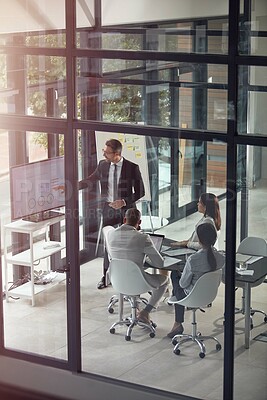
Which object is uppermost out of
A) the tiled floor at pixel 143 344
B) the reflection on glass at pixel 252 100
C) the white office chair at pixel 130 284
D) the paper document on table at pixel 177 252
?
the reflection on glass at pixel 252 100

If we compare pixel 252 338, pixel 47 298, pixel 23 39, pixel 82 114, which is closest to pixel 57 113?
pixel 82 114

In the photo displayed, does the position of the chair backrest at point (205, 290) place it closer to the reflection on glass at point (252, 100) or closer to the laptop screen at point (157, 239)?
the laptop screen at point (157, 239)

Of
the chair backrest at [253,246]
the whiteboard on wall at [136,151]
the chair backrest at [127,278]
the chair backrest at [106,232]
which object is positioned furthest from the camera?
the chair backrest at [106,232]

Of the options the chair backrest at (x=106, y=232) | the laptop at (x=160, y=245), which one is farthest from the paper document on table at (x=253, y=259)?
the chair backrest at (x=106, y=232)

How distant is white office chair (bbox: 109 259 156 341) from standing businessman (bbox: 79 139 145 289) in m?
0.10

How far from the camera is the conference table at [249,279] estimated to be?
501cm

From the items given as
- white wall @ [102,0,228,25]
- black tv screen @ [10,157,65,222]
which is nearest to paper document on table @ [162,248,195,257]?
black tv screen @ [10,157,65,222]

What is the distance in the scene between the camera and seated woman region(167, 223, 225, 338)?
16.7 feet

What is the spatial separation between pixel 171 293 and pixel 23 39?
2.17 m

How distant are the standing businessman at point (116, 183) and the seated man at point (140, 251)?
7 centimetres

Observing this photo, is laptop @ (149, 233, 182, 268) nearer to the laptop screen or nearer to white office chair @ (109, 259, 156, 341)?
the laptop screen

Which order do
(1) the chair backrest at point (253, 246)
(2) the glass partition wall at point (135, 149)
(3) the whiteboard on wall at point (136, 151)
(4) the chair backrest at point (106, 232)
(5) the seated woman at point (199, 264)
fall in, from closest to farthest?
1. (2) the glass partition wall at point (135, 149)
2. (1) the chair backrest at point (253, 246)
3. (5) the seated woman at point (199, 264)
4. (3) the whiteboard on wall at point (136, 151)
5. (4) the chair backrest at point (106, 232)

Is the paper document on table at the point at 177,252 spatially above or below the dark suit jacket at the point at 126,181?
below

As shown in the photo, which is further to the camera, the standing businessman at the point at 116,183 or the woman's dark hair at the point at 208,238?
the standing businessman at the point at 116,183
